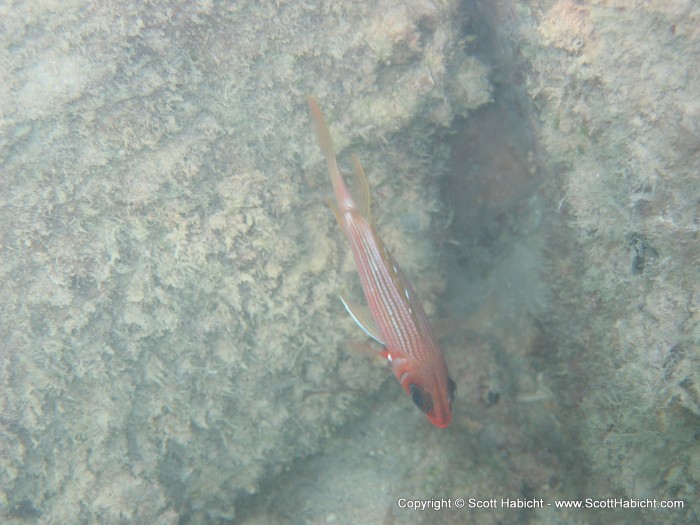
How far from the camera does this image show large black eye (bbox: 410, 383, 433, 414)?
243cm

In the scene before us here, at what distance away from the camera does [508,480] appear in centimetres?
315

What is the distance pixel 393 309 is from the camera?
243 centimetres

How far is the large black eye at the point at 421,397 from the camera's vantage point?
2430 mm

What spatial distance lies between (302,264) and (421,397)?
4.34 ft

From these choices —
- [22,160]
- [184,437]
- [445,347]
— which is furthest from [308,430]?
[22,160]

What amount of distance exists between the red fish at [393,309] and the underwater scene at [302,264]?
0.01 meters

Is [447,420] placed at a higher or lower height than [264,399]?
higher

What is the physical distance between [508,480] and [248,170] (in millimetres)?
3097

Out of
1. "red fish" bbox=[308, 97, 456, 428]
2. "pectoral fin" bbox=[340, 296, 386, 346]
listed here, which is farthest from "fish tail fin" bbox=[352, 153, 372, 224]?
"pectoral fin" bbox=[340, 296, 386, 346]

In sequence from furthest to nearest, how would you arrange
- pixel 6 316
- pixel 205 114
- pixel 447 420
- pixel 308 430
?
pixel 308 430
pixel 205 114
pixel 6 316
pixel 447 420

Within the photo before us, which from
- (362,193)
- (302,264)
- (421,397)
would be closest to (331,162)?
(362,193)

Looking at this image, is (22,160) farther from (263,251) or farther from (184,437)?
(184,437)

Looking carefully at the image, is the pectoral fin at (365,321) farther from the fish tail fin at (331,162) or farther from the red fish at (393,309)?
the fish tail fin at (331,162)

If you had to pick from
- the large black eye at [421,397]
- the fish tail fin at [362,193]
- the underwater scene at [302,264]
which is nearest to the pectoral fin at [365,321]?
the underwater scene at [302,264]
